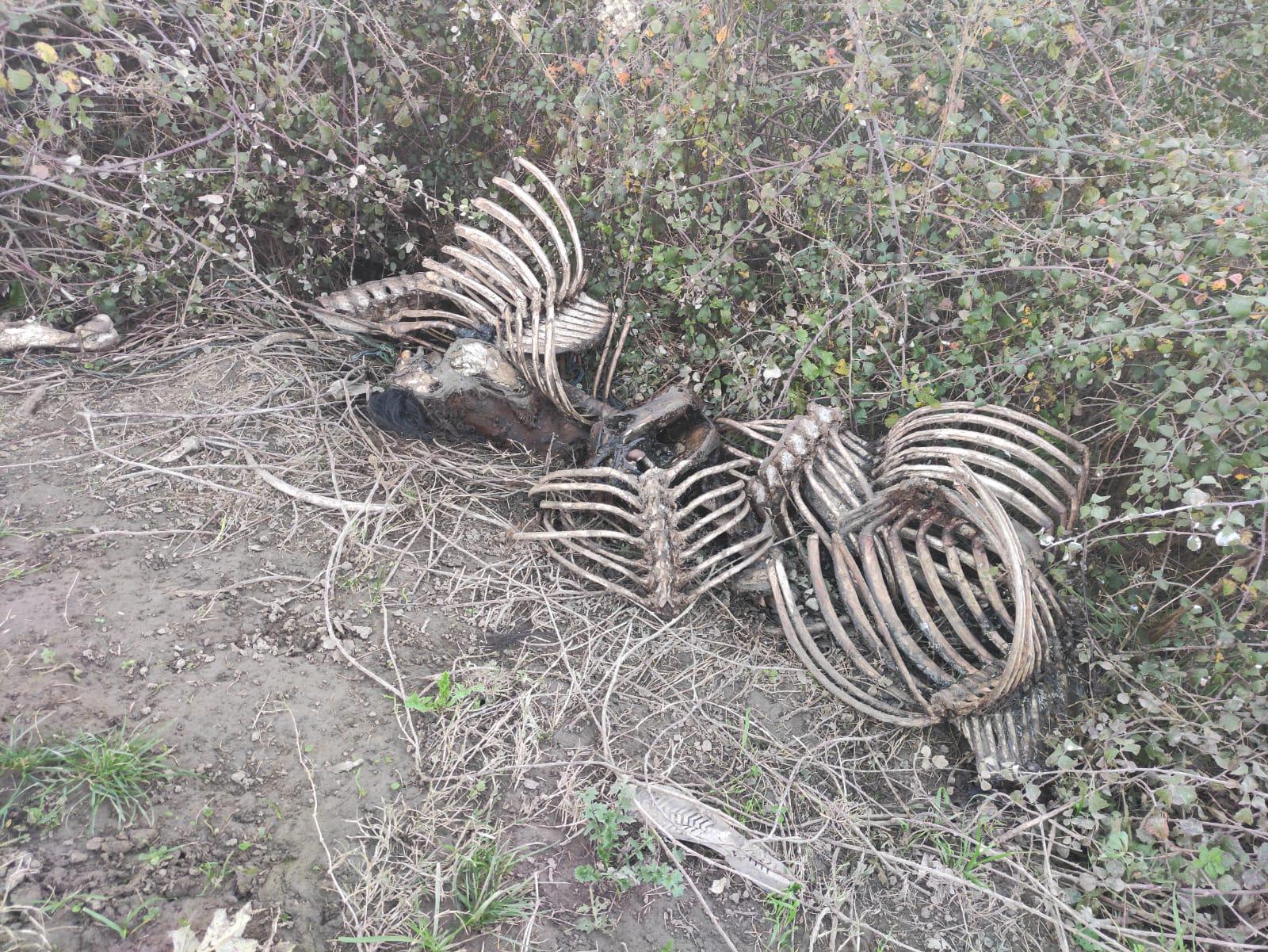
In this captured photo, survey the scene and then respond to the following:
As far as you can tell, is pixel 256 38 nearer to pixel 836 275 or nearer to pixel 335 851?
pixel 836 275

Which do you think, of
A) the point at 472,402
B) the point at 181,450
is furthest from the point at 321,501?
the point at 472,402

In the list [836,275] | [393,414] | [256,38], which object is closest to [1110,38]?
[836,275]

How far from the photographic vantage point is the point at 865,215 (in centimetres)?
322

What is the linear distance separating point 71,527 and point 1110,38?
436 cm

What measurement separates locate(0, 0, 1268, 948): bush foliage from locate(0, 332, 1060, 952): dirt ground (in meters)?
0.60

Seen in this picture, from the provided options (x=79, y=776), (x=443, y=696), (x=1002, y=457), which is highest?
(x=1002, y=457)

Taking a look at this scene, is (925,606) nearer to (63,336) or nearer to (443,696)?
(443,696)

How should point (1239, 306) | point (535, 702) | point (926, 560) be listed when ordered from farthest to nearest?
point (926, 560), point (535, 702), point (1239, 306)

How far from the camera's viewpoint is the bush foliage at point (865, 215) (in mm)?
2322

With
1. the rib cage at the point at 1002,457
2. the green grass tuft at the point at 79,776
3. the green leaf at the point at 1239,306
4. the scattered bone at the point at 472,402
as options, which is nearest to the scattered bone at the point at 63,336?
the scattered bone at the point at 472,402

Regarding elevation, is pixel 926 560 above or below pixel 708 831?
above

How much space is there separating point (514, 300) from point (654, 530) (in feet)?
4.66

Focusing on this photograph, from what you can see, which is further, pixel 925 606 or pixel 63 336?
pixel 63 336

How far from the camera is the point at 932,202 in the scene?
2.99 metres
